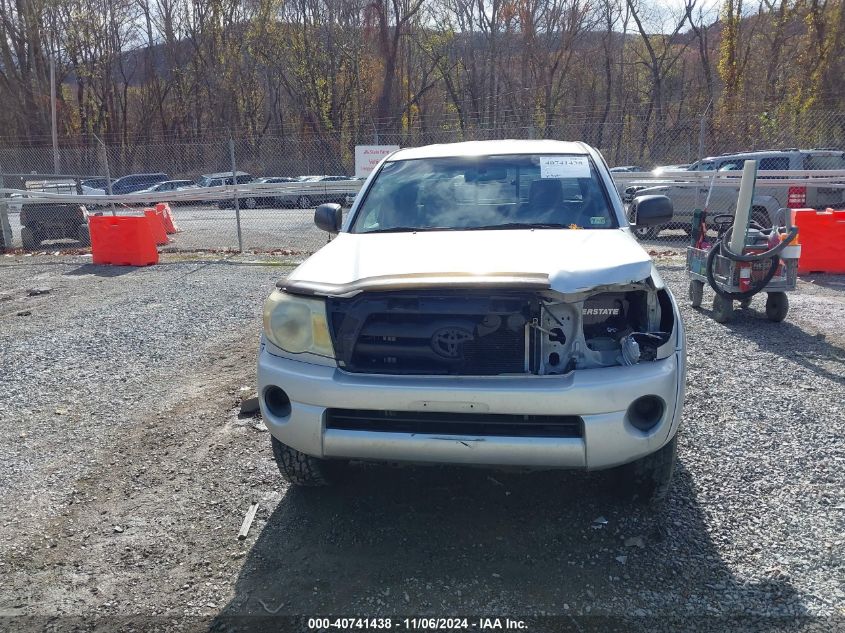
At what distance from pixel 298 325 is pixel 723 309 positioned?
5.32 m

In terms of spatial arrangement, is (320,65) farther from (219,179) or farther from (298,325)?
(298,325)

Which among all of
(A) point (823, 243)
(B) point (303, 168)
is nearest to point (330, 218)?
(A) point (823, 243)

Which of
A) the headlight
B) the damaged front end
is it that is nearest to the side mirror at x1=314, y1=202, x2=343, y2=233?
the headlight

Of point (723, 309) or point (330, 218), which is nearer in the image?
point (330, 218)

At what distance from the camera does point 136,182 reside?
93.2 feet

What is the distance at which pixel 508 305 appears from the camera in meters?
2.94

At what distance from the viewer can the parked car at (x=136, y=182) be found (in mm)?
26953

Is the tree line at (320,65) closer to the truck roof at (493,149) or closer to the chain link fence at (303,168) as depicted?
the chain link fence at (303,168)

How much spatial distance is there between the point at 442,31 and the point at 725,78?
52.3 ft

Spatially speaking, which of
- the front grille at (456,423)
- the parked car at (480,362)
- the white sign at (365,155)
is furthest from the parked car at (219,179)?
the front grille at (456,423)

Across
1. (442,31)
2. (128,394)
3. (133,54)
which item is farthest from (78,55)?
(128,394)

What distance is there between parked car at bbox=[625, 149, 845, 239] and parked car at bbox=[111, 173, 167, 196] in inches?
833

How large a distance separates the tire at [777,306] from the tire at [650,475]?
442cm

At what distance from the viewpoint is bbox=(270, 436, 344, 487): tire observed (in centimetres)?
336
